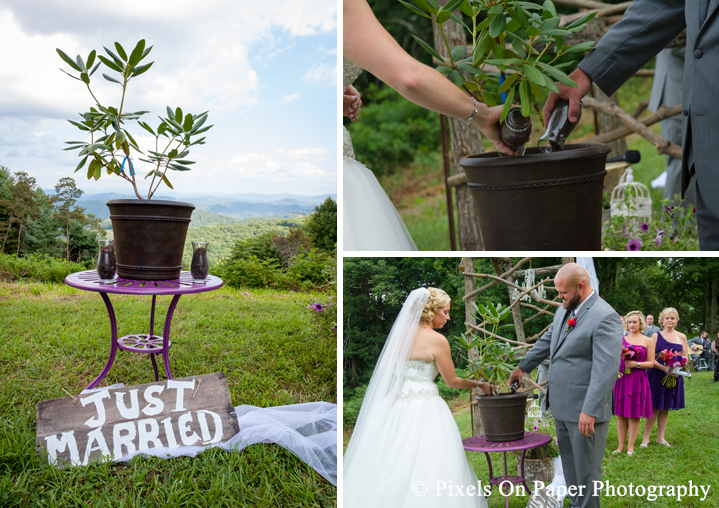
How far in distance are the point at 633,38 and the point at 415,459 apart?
165cm

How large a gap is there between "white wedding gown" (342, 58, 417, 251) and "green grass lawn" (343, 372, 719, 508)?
100 cm

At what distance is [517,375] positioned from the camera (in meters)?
1.84

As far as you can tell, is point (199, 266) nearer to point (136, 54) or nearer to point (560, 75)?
point (136, 54)

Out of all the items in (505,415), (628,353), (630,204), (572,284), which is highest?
(630,204)

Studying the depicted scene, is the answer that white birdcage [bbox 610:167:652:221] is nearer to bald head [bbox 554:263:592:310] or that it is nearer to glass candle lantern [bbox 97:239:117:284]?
bald head [bbox 554:263:592:310]

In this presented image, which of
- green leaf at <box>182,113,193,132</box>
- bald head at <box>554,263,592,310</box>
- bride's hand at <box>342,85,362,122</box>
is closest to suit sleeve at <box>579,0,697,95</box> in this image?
bald head at <box>554,263,592,310</box>

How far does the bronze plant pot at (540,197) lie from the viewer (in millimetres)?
1354

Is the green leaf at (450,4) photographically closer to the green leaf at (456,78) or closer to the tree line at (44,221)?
the green leaf at (456,78)

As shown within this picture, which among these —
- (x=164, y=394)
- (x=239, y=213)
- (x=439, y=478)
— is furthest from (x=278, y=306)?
(x=439, y=478)

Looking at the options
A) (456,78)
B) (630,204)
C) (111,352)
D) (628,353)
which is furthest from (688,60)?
(111,352)

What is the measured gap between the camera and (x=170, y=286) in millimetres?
2367

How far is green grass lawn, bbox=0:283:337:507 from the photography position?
209cm

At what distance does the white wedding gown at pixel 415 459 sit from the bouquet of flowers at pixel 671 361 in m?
0.73

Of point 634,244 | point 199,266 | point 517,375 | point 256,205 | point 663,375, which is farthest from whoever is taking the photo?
point 256,205
